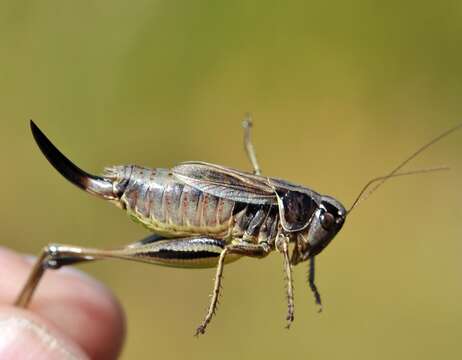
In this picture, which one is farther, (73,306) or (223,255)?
(73,306)

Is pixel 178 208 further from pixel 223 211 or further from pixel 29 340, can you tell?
pixel 29 340

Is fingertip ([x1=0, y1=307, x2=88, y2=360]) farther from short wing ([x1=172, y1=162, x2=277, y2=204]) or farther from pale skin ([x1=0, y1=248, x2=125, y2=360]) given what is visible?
short wing ([x1=172, y1=162, x2=277, y2=204])

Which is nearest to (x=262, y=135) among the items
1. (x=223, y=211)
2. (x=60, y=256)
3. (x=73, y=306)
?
(x=73, y=306)

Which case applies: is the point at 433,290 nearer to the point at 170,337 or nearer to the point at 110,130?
the point at 170,337

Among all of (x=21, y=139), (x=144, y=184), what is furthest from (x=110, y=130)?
(x=144, y=184)

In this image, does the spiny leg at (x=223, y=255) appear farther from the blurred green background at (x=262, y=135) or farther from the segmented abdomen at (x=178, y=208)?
the blurred green background at (x=262, y=135)

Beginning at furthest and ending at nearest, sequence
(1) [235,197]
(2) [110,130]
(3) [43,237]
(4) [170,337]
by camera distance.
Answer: (2) [110,130]
(3) [43,237]
(4) [170,337]
(1) [235,197]

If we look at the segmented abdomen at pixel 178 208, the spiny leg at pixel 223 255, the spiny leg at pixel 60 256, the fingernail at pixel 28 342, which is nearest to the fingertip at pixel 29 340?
the fingernail at pixel 28 342
